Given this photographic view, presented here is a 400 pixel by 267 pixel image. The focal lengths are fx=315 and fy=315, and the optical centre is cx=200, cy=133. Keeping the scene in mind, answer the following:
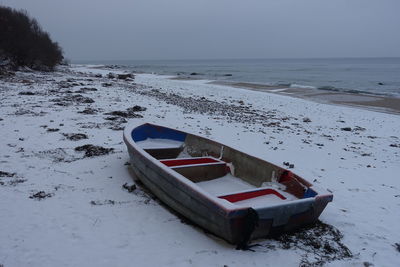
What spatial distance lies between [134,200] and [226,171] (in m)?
1.73

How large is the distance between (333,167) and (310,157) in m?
0.75

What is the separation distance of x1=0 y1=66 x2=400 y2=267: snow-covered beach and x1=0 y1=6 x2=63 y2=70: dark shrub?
21.7m

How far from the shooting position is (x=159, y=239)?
3.91 metres

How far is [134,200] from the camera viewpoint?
16.1 ft

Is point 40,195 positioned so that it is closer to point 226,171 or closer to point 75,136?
point 226,171

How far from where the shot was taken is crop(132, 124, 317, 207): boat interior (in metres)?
4.52

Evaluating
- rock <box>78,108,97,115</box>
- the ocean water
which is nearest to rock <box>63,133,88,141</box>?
rock <box>78,108,97,115</box>

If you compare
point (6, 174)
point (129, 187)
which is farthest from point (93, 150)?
point (129, 187)

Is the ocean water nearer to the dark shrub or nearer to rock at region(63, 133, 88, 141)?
the dark shrub

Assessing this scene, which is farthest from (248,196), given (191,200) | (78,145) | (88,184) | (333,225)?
(78,145)

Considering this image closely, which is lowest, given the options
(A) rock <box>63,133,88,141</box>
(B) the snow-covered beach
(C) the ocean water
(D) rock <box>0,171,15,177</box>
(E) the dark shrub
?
(B) the snow-covered beach

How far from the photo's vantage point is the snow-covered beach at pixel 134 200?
364cm

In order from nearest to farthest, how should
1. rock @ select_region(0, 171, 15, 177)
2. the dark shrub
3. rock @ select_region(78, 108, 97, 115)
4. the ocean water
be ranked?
rock @ select_region(0, 171, 15, 177), rock @ select_region(78, 108, 97, 115), the dark shrub, the ocean water

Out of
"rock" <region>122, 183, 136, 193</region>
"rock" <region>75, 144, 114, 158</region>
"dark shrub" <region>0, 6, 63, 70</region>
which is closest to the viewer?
"rock" <region>122, 183, 136, 193</region>
